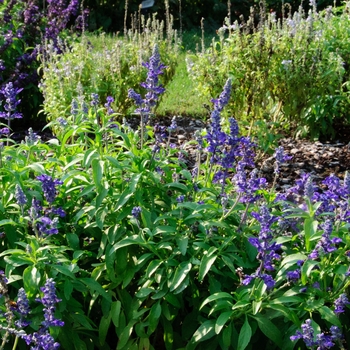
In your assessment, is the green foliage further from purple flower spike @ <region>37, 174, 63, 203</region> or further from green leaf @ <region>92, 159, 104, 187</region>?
purple flower spike @ <region>37, 174, 63, 203</region>

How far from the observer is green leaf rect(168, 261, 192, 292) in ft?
Answer: 9.70

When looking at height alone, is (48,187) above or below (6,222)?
above

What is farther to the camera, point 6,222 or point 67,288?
point 6,222

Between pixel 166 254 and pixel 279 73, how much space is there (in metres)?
3.32

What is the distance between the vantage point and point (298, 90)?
6148 mm

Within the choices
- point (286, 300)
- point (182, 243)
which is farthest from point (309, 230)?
point (182, 243)

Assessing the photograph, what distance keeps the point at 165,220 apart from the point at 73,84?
3.59 m

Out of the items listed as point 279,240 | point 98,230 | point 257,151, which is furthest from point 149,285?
point 257,151

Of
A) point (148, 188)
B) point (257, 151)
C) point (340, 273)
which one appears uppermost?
point (148, 188)

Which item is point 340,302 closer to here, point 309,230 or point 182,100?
point 309,230

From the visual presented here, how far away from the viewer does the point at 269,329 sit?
2846mm

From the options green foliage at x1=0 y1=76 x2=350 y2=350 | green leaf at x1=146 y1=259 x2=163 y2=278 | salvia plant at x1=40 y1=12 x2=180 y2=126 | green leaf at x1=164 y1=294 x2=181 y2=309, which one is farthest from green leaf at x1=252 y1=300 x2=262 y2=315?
salvia plant at x1=40 y1=12 x2=180 y2=126

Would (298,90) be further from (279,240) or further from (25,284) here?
(25,284)

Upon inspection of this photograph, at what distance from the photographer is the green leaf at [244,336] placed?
9.09ft
